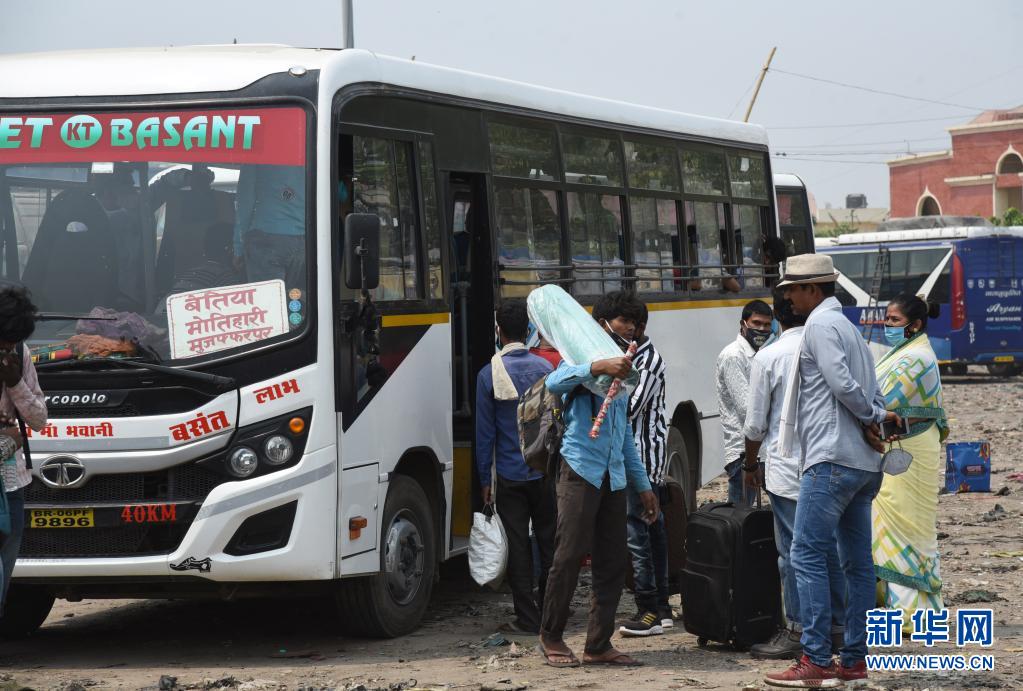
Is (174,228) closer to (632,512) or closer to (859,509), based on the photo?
(632,512)

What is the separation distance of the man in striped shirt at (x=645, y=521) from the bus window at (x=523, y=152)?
206 centimetres

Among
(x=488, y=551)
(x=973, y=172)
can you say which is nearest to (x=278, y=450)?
(x=488, y=551)

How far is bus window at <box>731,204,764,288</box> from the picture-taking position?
46.9 ft

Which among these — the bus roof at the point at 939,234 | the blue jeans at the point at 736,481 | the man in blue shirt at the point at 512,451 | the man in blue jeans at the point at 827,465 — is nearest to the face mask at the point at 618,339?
the man in blue shirt at the point at 512,451

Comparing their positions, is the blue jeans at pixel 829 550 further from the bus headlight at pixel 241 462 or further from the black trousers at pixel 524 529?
the bus headlight at pixel 241 462

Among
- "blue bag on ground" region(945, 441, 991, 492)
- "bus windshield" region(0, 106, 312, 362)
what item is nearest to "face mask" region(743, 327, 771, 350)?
"bus windshield" region(0, 106, 312, 362)

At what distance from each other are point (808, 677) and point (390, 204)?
3585mm

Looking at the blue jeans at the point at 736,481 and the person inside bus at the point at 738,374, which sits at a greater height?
the person inside bus at the point at 738,374

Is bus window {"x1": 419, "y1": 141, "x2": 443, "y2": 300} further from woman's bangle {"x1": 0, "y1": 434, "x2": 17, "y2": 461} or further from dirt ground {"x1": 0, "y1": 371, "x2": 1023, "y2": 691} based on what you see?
woman's bangle {"x1": 0, "y1": 434, "x2": 17, "y2": 461}

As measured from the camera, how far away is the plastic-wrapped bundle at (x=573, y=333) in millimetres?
7488

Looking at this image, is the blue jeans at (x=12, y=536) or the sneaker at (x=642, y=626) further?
the sneaker at (x=642, y=626)

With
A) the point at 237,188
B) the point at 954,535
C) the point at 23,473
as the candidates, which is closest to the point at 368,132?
the point at 237,188

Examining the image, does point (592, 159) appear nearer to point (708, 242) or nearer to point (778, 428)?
point (708, 242)

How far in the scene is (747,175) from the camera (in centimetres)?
1473
